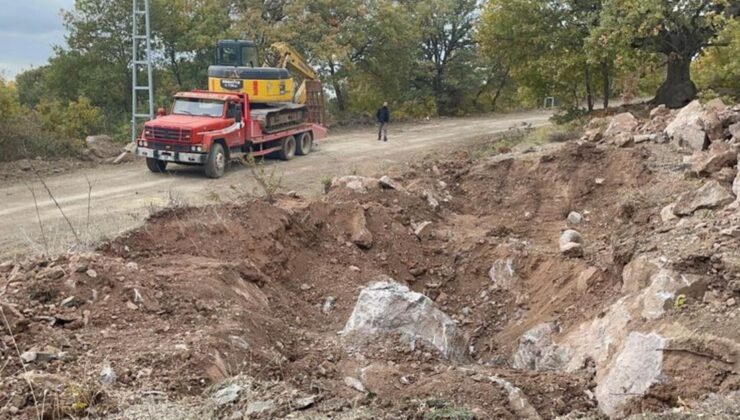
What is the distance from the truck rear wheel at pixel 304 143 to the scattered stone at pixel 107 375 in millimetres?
15251

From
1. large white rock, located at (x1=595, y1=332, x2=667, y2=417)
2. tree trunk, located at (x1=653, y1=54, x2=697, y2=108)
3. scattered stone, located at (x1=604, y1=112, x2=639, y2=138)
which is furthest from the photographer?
tree trunk, located at (x1=653, y1=54, x2=697, y2=108)

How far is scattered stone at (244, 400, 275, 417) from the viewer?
4.47 metres

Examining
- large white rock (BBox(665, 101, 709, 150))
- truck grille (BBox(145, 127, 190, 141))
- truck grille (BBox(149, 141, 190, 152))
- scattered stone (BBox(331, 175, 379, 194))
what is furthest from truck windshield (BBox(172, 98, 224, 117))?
large white rock (BBox(665, 101, 709, 150))

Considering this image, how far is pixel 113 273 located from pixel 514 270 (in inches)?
200

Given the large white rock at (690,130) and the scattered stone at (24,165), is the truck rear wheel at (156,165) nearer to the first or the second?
the scattered stone at (24,165)

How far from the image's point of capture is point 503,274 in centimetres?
938

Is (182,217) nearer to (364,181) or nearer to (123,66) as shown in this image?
(364,181)

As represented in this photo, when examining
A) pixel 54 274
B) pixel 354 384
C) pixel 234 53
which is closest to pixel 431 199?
pixel 354 384

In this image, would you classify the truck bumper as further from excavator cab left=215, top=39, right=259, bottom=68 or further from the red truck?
excavator cab left=215, top=39, right=259, bottom=68

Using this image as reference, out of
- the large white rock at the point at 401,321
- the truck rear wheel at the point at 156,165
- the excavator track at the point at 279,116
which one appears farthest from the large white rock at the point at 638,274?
the excavator track at the point at 279,116

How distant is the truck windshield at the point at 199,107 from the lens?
16.5 m

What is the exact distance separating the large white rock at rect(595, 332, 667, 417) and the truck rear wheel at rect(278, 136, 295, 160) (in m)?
14.2

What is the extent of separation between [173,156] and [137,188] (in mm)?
1301

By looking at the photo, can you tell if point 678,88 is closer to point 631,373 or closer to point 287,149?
point 287,149
